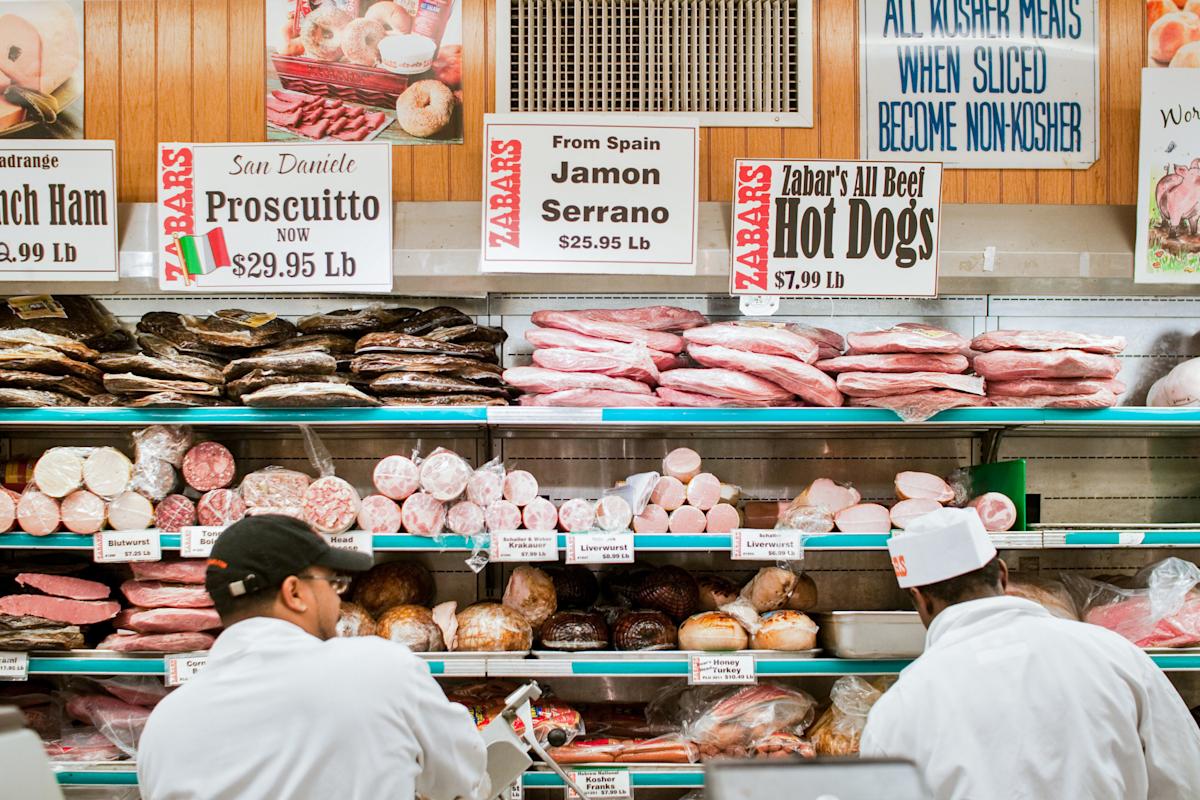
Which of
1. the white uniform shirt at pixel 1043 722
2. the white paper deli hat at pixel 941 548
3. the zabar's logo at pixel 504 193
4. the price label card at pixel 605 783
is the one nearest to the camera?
the white uniform shirt at pixel 1043 722

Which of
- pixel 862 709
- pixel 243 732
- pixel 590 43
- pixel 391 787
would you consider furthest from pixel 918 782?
pixel 590 43

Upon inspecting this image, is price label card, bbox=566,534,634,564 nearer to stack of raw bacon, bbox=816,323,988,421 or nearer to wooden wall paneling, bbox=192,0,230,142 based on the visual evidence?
stack of raw bacon, bbox=816,323,988,421

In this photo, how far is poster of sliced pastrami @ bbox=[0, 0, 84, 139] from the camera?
4172mm

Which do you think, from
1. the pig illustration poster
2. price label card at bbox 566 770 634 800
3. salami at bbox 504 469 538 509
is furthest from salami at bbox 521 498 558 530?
the pig illustration poster

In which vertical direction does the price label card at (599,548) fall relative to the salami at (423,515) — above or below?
below

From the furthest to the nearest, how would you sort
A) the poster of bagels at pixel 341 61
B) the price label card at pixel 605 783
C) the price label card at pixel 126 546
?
the poster of bagels at pixel 341 61 < the price label card at pixel 126 546 < the price label card at pixel 605 783

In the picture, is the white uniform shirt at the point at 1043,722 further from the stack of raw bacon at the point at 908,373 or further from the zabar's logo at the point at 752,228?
the zabar's logo at the point at 752,228

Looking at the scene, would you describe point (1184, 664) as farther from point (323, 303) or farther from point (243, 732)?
point (323, 303)

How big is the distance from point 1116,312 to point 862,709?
6.92 ft

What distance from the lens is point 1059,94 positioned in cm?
416

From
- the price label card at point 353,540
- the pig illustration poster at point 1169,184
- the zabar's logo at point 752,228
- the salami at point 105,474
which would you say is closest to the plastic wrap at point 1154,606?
the pig illustration poster at point 1169,184

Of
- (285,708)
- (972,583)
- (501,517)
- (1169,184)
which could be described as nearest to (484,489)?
(501,517)

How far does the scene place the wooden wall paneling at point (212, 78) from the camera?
4.16 m

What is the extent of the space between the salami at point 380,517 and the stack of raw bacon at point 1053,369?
222cm
